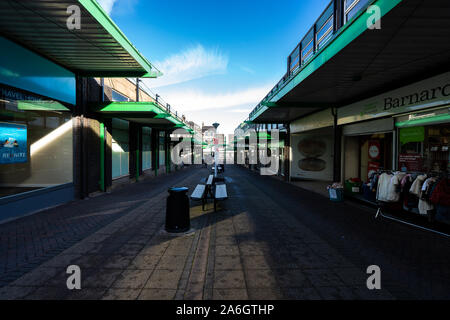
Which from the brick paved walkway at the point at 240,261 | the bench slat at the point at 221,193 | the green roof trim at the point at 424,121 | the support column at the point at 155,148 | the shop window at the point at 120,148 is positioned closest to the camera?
the brick paved walkway at the point at 240,261

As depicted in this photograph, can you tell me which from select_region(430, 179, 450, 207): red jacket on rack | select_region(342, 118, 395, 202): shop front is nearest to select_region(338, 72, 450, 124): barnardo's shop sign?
select_region(342, 118, 395, 202): shop front

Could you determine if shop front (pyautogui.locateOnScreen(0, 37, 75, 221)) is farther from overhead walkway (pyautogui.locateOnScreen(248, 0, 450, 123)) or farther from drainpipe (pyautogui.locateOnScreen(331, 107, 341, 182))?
drainpipe (pyautogui.locateOnScreen(331, 107, 341, 182))

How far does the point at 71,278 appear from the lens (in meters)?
3.07

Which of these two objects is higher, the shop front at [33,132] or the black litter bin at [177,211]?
the shop front at [33,132]

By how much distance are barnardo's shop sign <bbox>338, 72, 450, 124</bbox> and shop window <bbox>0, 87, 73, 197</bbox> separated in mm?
10997

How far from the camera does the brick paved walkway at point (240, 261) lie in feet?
9.30

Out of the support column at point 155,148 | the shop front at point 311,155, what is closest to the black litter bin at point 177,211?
the shop front at point 311,155

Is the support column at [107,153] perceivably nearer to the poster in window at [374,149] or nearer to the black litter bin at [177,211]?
the black litter bin at [177,211]

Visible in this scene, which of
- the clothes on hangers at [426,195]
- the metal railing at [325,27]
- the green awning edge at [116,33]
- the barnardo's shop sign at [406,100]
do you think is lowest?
the clothes on hangers at [426,195]

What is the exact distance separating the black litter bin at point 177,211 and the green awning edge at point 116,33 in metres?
4.12

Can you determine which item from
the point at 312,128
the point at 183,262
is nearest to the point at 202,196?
the point at 183,262

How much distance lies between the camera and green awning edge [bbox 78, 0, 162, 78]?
178 inches

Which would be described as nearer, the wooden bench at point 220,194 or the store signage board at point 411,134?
the store signage board at point 411,134
